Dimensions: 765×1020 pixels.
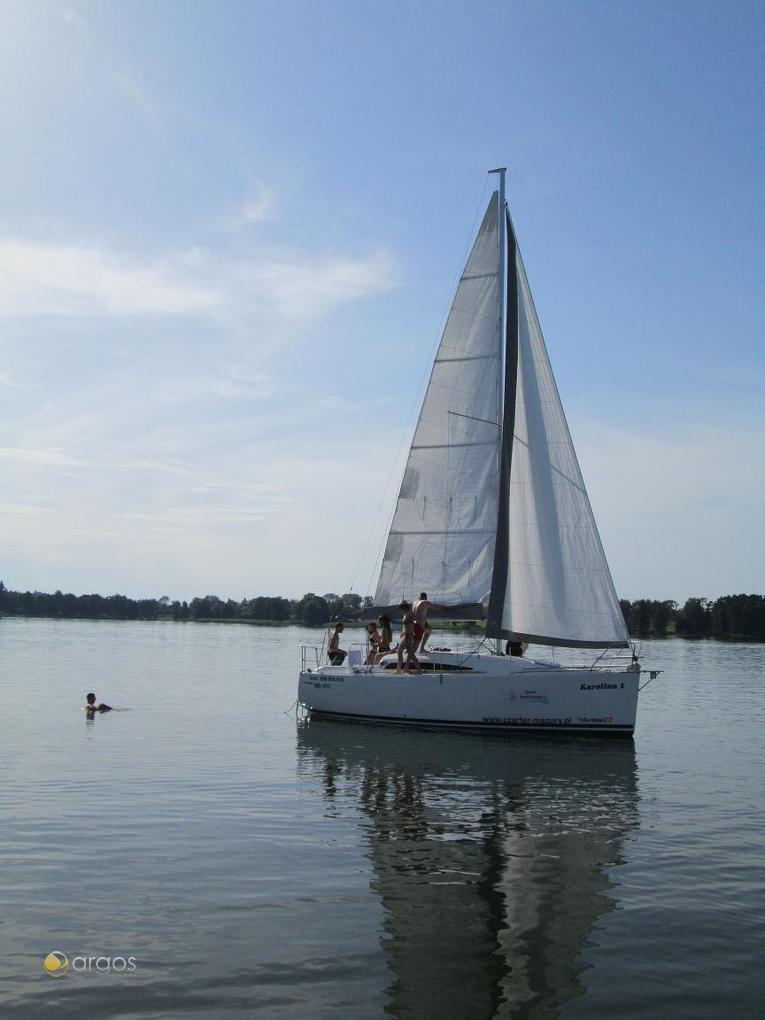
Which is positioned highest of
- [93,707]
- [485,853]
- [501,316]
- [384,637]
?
[501,316]

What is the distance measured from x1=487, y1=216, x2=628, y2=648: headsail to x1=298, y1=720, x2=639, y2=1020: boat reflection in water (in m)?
3.24

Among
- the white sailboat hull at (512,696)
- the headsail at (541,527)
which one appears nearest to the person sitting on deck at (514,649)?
the headsail at (541,527)

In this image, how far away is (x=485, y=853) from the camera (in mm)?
13117

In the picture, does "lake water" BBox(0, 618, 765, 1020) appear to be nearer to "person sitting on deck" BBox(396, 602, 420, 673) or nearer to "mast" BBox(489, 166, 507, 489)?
"person sitting on deck" BBox(396, 602, 420, 673)

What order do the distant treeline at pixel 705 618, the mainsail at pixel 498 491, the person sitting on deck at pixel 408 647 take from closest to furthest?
1. the mainsail at pixel 498 491
2. the person sitting on deck at pixel 408 647
3. the distant treeline at pixel 705 618

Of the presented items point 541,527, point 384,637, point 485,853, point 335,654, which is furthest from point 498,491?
point 485,853

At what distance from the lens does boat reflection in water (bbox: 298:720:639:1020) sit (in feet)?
27.8

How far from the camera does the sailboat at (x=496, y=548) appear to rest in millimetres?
24719

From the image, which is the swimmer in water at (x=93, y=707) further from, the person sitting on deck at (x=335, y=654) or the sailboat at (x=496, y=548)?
the person sitting on deck at (x=335, y=654)

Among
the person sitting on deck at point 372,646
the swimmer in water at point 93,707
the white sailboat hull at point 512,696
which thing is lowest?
the swimmer in water at point 93,707

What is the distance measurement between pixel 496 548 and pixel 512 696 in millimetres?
4378

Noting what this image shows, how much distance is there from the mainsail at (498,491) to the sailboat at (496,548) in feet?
0.11

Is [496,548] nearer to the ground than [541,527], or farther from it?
nearer to the ground

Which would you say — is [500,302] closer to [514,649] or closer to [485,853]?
[514,649]
